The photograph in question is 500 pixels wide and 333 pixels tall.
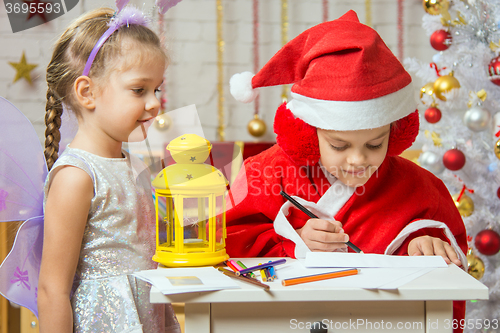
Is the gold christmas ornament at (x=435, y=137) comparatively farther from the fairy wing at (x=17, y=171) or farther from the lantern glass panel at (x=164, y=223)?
the fairy wing at (x=17, y=171)

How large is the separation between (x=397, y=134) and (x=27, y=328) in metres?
1.40

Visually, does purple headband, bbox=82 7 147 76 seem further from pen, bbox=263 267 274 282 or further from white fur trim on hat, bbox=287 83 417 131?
pen, bbox=263 267 274 282

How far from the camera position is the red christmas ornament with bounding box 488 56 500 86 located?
1417 millimetres

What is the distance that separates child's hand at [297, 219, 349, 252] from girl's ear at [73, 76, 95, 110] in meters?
0.46

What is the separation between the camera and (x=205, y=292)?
589mm

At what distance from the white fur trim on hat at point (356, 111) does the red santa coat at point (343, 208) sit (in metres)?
0.16

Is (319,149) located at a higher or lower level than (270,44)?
lower

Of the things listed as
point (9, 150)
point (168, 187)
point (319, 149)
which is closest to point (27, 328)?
point (9, 150)

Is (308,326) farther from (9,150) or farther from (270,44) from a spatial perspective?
(270,44)

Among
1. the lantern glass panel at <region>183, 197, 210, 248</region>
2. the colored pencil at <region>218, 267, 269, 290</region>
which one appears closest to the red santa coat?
the lantern glass panel at <region>183, 197, 210, 248</region>

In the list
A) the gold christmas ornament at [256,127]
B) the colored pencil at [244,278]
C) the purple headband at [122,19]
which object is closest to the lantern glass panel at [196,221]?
the colored pencil at [244,278]

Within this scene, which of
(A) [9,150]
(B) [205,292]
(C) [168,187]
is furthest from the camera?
(A) [9,150]

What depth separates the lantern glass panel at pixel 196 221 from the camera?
29.2 inches

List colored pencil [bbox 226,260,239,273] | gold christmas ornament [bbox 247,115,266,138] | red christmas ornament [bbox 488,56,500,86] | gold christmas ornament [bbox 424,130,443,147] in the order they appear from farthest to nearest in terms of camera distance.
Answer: gold christmas ornament [bbox 247,115,266,138] → gold christmas ornament [bbox 424,130,443,147] → red christmas ornament [bbox 488,56,500,86] → colored pencil [bbox 226,260,239,273]
